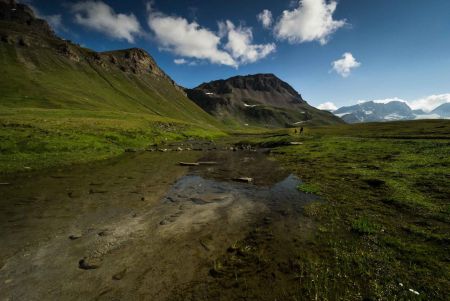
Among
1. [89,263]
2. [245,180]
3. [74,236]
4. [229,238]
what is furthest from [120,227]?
[245,180]

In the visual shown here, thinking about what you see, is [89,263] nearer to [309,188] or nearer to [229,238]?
[229,238]

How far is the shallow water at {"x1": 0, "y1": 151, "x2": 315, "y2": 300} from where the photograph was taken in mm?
10312

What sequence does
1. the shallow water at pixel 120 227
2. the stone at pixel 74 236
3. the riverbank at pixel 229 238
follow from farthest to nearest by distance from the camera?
the stone at pixel 74 236, the shallow water at pixel 120 227, the riverbank at pixel 229 238

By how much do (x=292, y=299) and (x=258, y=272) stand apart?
6.71ft

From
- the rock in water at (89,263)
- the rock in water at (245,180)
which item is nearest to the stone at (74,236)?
the rock in water at (89,263)

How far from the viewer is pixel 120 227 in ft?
51.0

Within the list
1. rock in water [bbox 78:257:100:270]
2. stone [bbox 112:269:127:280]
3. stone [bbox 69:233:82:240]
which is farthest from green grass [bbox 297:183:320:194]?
stone [bbox 69:233:82:240]

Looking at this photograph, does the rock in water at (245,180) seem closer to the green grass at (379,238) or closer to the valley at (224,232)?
the valley at (224,232)

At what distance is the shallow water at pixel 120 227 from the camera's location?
33.8 ft

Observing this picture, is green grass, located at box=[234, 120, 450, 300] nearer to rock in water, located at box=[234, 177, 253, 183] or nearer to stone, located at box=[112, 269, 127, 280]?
rock in water, located at box=[234, 177, 253, 183]

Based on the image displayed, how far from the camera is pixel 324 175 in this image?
28953mm

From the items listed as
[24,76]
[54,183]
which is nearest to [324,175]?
[54,183]

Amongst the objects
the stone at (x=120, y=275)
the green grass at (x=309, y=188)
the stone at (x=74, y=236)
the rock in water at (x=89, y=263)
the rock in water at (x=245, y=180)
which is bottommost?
the rock in water at (x=245, y=180)

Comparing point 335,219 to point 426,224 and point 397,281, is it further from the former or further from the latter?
point 397,281
